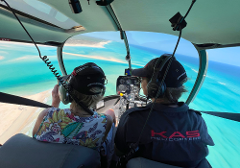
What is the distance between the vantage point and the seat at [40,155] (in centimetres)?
60

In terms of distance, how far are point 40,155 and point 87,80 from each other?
518mm

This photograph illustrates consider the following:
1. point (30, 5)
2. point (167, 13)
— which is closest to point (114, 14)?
point (167, 13)

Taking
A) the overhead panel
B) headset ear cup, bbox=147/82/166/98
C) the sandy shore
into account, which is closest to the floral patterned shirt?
headset ear cup, bbox=147/82/166/98

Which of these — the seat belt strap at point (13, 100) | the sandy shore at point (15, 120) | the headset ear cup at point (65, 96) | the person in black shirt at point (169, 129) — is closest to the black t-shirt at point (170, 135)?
the person in black shirt at point (169, 129)

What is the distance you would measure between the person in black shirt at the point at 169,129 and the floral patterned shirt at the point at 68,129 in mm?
208

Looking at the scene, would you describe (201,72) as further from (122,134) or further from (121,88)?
(122,134)

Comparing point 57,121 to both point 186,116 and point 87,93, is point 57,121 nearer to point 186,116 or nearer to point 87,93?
point 87,93

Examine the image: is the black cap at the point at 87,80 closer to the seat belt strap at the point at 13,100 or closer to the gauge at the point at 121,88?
the gauge at the point at 121,88

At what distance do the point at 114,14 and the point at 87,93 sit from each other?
3.61 ft

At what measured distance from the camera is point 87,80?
86 centimetres

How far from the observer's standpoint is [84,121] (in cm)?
89

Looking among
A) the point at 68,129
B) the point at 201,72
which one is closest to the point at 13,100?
the point at 68,129

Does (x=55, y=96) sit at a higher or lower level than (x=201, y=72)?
lower

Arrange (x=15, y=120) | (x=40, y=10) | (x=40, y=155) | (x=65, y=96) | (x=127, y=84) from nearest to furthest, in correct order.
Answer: (x=40, y=155) → (x=65, y=96) → (x=40, y=10) → (x=127, y=84) → (x=15, y=120)
